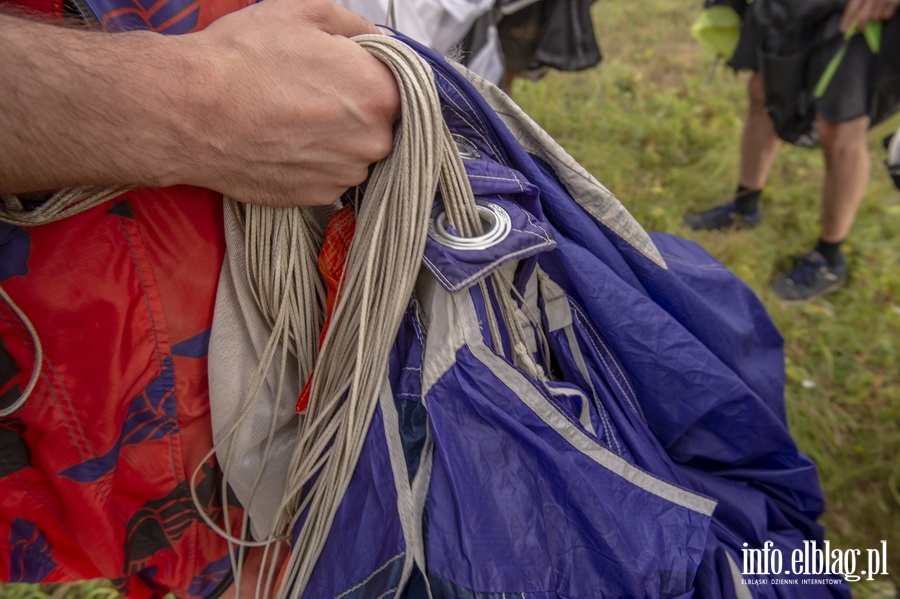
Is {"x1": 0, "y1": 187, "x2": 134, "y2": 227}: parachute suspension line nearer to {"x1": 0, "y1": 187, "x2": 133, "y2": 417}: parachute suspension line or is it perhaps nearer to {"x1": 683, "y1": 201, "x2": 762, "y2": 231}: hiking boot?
{"x1": 0, "y1": 187, "x2": 133, "y2": 417}: parachute suspension line

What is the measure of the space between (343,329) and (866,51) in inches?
84.6

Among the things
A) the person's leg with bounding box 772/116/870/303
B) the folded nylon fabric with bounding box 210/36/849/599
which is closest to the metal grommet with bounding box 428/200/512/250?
the folded nylon fabric with bounding box 210/36/849/599

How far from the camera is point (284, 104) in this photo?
72cm

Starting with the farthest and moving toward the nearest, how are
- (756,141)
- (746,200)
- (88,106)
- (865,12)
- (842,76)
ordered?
(746,200) → (756,141) → (842,76) → (865,12) → (88,106)

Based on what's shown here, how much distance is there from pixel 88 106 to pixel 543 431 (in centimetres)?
67

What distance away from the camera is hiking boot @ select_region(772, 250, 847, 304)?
2516 millimetres

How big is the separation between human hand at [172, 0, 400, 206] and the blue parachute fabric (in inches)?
5.2

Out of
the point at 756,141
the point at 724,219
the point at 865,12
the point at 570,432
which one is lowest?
the point at 724,219

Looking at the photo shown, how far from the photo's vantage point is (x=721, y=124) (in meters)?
3.31

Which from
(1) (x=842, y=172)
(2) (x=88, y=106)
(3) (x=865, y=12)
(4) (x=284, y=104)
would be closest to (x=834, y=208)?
(1) (x=842, y=172)

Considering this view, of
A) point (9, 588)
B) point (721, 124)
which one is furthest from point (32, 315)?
point (721, 124)

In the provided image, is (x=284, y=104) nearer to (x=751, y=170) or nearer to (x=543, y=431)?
(x=543, y=431)

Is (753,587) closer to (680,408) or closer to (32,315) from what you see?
(680,408)

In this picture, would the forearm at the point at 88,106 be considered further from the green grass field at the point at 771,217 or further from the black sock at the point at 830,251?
the black sock at the point at 830,251
